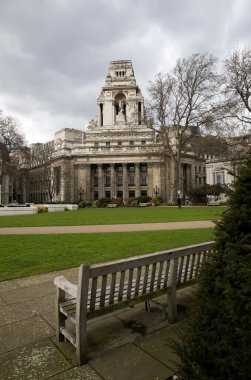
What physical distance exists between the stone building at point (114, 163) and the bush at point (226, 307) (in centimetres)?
6879

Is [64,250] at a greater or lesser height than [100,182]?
lesser

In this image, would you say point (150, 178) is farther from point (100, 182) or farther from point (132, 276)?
point (132, 276)

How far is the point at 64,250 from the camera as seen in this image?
380 inches

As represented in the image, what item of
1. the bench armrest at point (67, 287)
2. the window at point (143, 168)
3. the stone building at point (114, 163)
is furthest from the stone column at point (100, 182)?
the bench armrest at point (67, 287)

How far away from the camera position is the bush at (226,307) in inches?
74.3

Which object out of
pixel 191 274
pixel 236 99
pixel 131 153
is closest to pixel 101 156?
pixel 131 153

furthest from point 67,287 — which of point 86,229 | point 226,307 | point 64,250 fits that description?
point 86,229

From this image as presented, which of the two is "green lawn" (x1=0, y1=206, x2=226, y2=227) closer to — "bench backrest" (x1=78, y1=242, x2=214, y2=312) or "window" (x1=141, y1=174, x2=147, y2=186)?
"bench backrest" (x1=78, y1=242, x2=214, y2=312)

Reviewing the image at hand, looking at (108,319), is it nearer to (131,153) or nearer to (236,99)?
(236,99)

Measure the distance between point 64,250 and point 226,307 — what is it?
8.22 m

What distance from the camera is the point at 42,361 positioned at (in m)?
3.08

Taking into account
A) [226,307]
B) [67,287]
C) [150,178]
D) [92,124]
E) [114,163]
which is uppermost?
[92,124]

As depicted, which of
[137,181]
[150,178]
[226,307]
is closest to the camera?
[226,307]

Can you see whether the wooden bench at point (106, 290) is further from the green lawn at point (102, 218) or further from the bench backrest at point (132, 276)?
the green lawn at point (102, 218)
